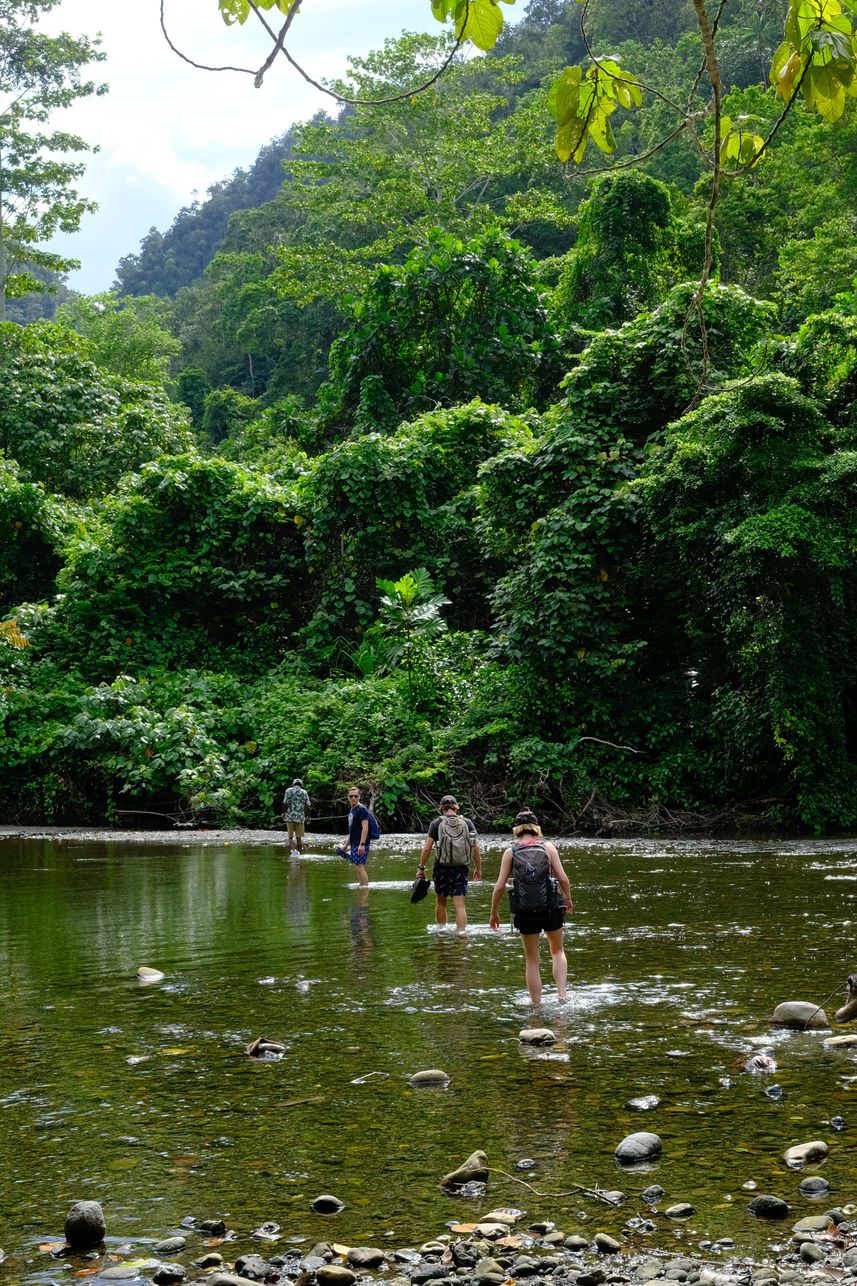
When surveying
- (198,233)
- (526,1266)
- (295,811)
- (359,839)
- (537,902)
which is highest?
(198,233)

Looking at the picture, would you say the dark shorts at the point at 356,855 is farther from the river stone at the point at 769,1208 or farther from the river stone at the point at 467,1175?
the river stone at the point at 769,1208

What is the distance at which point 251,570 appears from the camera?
29.7 metres

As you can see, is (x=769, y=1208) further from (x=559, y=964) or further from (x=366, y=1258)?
(x=559, y=964)

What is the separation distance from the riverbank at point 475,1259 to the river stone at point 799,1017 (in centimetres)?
288

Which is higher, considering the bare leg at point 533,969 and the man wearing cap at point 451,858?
the man wearing cap at point 451,858

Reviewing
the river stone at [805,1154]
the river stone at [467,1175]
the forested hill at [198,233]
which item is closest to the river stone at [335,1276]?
the river stone at [467,1175]

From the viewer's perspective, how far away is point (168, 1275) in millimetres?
4418

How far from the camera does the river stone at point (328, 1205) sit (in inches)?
198

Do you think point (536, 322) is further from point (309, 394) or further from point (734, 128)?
point (734, 128)

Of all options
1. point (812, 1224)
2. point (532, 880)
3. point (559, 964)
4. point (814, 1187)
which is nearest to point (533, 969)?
point (559, 964)

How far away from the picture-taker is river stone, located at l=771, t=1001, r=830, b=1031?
297 inches

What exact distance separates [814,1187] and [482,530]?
20.1m

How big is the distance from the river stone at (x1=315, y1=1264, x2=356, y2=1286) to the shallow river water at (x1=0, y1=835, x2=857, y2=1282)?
1.19 feet

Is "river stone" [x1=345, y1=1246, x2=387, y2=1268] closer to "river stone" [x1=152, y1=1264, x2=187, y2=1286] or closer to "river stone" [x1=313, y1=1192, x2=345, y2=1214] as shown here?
"river stone" [x1=313, y1=1192, x2=345, y2=1214]
